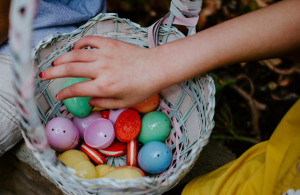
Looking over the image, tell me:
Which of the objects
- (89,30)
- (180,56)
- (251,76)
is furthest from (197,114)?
(251,76)

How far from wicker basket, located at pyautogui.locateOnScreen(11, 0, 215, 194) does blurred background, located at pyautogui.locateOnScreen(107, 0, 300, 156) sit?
1.75 ft

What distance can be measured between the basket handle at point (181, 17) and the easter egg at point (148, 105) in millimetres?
208

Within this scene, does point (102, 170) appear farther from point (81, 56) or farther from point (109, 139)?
point (81, 56)

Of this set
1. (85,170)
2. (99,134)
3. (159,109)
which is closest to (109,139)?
(99,134)

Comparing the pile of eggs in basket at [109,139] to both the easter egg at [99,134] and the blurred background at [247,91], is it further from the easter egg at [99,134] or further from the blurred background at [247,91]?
the blurred background at [247,91]

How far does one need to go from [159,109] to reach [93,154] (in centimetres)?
33

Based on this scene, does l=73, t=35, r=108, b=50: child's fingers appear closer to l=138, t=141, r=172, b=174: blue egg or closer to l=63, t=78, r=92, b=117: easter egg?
l=63, t=78, r=92, b=117: easter egg

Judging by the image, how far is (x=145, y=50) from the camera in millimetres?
654

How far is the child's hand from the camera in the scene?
60cm

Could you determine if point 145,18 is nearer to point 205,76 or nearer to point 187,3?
point 187,3

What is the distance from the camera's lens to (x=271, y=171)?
626 millimetres

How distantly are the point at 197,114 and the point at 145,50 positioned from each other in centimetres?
29

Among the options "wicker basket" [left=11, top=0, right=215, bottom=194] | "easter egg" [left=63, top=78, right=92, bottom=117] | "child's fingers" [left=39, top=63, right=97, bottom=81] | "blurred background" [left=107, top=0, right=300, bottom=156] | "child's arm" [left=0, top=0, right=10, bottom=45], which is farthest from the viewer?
"blurred background" [left=107, top=0, right=300, bottom=156]

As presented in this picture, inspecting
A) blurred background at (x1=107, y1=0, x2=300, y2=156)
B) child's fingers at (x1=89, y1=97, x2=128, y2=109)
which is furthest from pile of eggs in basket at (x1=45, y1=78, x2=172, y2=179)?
blurred background at (x1=107, y1=0, x2=300, y2=156)
